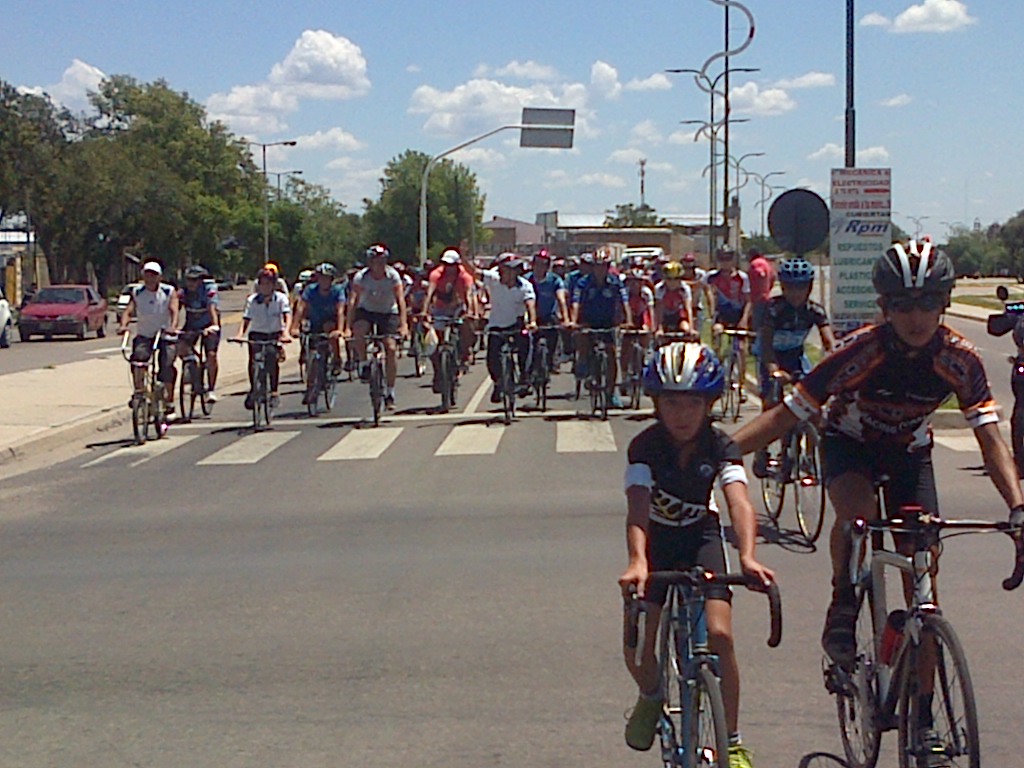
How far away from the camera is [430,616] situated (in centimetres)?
789

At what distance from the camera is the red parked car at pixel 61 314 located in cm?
4350

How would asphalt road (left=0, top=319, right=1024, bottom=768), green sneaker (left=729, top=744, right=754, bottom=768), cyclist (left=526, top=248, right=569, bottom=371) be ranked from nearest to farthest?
green sneaker (left=729, top=744, right=754, bottom=768)
asphalt road (left=0, top=319, right=1024, bottom=768)
cyclist (left=526, top=248, right=569, bottom=371)

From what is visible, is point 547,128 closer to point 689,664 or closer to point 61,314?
point 61,314

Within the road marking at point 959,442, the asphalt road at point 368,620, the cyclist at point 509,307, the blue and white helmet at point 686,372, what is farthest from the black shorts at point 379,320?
the blue and white helmet at point 686,372

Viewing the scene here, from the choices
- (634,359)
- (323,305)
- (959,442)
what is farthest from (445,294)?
(959,442)

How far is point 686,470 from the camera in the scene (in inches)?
186

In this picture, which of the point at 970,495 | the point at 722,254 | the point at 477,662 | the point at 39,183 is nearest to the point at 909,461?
the point at 477,662

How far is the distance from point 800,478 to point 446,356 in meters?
9.09

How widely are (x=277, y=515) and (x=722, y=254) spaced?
9.02 metres

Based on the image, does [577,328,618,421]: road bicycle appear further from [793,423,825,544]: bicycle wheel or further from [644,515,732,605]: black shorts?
[644,515,732,605]: black shorts

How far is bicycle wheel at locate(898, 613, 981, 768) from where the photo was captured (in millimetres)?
4094

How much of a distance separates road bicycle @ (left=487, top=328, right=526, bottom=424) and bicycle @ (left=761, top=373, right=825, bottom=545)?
6833 mm

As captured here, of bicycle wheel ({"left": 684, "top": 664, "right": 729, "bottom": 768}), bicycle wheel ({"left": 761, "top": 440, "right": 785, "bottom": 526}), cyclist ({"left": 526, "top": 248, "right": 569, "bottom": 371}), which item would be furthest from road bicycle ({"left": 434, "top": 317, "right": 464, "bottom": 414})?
bicycle wheel ({"left": 684, "top": 664, "right": 729, "bottom": 768})

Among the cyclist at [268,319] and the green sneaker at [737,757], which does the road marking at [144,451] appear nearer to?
the cyclist at [268,319]
